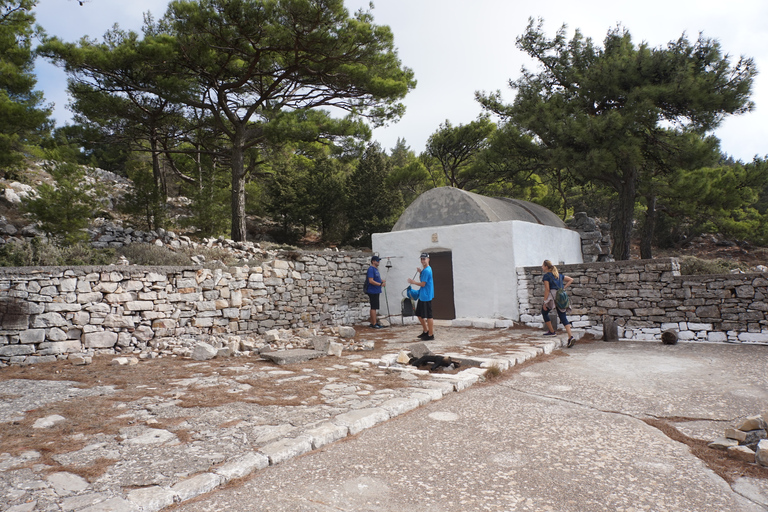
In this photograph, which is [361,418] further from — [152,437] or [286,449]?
[152,437]

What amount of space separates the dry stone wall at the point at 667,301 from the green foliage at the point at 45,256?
9235 millimetres

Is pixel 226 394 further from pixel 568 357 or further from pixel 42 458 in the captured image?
pixel 568 357

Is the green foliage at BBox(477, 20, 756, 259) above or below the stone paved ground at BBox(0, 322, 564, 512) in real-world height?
above

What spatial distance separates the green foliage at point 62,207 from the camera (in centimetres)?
1003

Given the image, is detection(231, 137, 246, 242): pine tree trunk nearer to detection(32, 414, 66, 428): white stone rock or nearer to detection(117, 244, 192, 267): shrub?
detection(117, 244, 192, 267): shrub

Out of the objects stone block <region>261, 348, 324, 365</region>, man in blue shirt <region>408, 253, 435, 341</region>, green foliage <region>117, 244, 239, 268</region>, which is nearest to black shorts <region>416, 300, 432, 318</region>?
man in blue shirt <region>408, 253, 435, 341</region>

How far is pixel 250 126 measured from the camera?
52.6 feet

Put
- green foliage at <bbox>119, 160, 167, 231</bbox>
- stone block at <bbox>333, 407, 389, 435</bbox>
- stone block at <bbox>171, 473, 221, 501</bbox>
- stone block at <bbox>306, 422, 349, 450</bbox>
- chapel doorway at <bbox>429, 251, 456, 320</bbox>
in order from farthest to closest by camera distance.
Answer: green foliage at <bbox>119, 160, 167, 231</bbox> → chapel doorway at <bbox>429, 251, 456, 320</bbox> → stone block at <bbox>333, 407, 389, 435</bbox> → stone block at <bbox>306, 422, 349, 450</bbox> → stone block at <bbox>171, 473, 221, 501</bbox>

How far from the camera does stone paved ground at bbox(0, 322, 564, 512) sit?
2.48m

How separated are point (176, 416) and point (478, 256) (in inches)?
303

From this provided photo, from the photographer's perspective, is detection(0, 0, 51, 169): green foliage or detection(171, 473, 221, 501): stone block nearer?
detection(171, 473, 221, 501): stone block

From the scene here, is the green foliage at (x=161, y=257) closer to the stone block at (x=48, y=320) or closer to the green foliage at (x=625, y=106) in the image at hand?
the stone block at (x=48, y=320)

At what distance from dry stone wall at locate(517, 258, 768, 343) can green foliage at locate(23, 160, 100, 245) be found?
11.2 m

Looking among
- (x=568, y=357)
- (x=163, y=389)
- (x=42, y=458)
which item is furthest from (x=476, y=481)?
(x=568, y=357)
